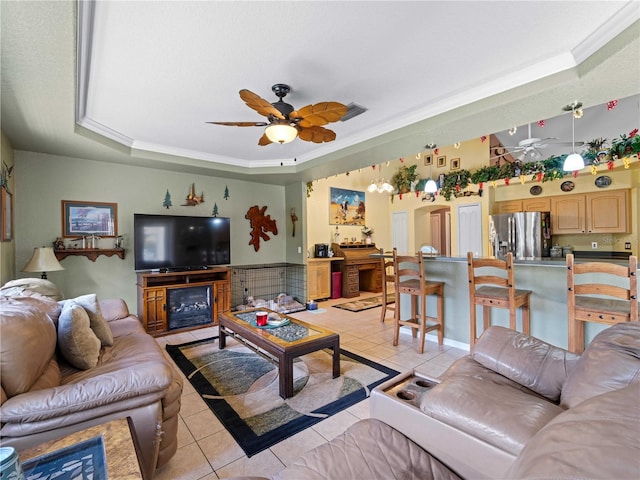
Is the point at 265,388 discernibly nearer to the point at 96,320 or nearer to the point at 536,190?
the point at 96,320

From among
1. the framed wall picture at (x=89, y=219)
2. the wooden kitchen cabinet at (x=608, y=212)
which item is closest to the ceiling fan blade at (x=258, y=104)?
the framed wall picture at (x=89, y=219)

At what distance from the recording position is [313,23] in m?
1.86

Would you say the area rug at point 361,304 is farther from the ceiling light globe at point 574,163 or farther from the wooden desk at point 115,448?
the wooden desk at point 115,448

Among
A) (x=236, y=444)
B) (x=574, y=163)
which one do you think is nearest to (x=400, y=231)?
(x=574, y=163)

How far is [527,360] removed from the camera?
5.65 feet

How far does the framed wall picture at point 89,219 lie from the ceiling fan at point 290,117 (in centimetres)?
290

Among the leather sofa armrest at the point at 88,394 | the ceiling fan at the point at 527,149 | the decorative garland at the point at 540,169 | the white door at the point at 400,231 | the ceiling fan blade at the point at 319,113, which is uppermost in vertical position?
the ceiling fan at the point at 527,149

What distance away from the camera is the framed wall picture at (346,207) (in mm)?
7023

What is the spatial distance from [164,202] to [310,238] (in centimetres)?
299

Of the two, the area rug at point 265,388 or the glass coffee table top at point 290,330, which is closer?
the area rug at point 265,388

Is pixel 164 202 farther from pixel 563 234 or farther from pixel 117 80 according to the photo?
pixel 563 234

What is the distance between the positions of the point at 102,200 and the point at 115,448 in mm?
4051

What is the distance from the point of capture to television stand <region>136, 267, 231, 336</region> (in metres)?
4.12

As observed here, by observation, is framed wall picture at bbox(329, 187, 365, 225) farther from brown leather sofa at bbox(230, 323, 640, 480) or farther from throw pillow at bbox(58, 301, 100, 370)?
brown leather sofa at bbox(230, 323, 640, 480)
